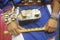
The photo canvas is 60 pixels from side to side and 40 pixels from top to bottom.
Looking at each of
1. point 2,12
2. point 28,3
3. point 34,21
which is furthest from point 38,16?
point 2,12

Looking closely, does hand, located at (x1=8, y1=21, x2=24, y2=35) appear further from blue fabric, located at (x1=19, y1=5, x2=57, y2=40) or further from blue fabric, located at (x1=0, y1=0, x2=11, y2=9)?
blue fabric, located at (x1=0, y1=0, x2=11, y2=9)

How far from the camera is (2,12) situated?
46.4 inches

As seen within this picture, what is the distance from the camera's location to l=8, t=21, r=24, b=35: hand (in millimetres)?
1061

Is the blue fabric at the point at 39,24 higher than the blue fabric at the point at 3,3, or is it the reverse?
the blue fabric at the point at 3,3

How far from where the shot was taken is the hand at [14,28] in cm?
106

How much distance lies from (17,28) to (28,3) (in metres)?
0.27

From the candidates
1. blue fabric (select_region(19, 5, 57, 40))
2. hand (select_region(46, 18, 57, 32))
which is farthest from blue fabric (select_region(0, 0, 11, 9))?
hand (select_region(46, 18, 57, 32))

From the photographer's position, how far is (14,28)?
41.9 inches

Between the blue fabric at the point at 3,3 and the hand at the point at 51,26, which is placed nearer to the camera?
the hand at the point at 51,26

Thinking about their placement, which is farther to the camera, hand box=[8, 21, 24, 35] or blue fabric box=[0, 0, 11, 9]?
blue fabric box=[0, 0, 11, 9]

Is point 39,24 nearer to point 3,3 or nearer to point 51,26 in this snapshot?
point 51,26

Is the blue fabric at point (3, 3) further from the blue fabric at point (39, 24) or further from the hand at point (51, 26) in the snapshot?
the hand at point (51, 26)

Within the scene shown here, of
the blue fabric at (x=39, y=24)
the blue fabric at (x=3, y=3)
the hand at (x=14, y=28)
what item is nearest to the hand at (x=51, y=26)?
the blue fabric at (x=39, y=24)

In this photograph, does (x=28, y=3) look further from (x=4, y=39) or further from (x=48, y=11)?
(x=4, y=39)
